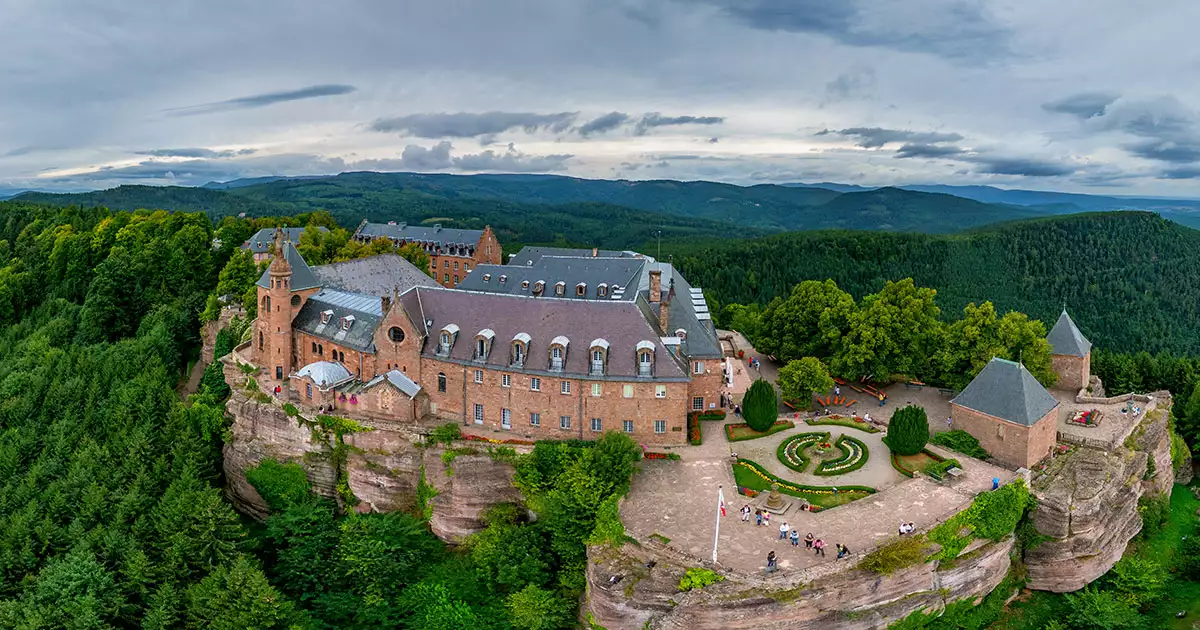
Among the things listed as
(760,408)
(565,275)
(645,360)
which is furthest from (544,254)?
(760,408)

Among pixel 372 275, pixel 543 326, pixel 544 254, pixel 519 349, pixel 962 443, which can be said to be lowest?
pixel 962 443

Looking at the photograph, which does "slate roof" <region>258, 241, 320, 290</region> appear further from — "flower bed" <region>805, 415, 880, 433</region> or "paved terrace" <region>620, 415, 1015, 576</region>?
"flower bed" <region>805, 415, 880, 433</region>

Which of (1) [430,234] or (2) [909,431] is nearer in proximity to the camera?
(2) [909,431]

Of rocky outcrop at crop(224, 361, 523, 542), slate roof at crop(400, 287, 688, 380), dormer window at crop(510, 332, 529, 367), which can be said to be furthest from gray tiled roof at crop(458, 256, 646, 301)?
rocky outcrop at crop(224, 361, 523, 542)

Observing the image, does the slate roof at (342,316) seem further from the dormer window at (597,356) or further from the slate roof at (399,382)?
the dormer window at (597,356)

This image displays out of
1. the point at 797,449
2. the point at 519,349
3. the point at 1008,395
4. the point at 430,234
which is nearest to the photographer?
the point at 1008,395

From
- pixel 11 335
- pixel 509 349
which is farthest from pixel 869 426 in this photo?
pixel 11 335

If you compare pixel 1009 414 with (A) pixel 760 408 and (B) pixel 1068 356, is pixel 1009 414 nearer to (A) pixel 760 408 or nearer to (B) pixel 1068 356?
(A) pixel 760 408
